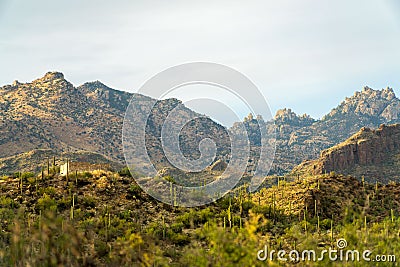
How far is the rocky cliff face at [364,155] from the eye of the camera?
113 m

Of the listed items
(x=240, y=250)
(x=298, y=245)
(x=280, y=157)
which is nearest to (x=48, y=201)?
(x=298, y=245)

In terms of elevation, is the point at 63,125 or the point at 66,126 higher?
the point at 63,125

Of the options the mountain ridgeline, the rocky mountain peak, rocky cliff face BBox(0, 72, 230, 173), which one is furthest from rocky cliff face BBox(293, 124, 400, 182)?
→ the rocky mountain peak

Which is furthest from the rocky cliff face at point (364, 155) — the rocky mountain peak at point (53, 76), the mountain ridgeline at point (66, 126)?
the rocky mountain peak at point (53, 76)

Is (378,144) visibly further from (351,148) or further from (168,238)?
(168,238)

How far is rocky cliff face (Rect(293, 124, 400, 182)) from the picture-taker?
112875mm

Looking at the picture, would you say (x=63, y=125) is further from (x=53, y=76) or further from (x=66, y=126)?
(x=53, y=76)

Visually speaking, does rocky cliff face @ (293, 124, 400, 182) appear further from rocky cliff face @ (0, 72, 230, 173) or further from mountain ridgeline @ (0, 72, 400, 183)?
rocky cliff face @ (0, 72, 230, 173)

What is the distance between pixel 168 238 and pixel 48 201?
785cm

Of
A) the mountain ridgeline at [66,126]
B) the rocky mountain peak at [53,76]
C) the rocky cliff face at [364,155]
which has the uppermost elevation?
the rocky mountain peak at [53,76]

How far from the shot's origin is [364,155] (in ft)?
383

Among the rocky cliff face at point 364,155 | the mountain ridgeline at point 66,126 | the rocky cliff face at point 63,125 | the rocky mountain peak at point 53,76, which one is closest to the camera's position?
the mountain ridgeline at point 66,126

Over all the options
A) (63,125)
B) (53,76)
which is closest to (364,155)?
(63,125)

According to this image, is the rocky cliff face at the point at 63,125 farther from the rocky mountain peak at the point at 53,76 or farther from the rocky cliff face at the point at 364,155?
the rocky cliff face at the point at 364,155
